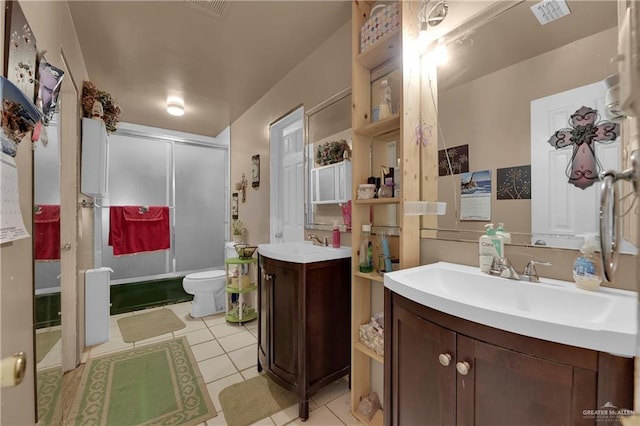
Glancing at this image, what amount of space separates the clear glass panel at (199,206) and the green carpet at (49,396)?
2.60 m

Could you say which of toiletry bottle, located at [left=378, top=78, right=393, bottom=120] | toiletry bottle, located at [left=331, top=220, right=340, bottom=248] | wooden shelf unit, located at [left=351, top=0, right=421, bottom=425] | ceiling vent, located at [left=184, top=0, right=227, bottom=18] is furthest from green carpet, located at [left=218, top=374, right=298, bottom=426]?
ceiling vent, located at [left=184, top=0, right=227, bottom=18]

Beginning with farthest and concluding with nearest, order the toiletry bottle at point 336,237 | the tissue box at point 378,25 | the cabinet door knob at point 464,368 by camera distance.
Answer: the toiletry bottle at point 336,237 < the tissue box at point 378,25 < the cabinet door knob at point 464,368

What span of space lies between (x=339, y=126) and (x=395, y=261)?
1.05 meters

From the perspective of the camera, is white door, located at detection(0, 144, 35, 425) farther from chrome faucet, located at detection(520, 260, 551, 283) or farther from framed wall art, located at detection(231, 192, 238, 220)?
framed wall art, located at detection(231, 192, 238, 220)

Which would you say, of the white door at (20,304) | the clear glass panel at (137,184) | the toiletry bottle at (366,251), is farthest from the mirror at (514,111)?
the clear glass panel at (137,184)

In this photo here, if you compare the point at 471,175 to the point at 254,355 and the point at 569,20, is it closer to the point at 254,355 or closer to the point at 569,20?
the point at 569,20

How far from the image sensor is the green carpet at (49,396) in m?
1.09

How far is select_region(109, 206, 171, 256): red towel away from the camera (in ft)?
11.2

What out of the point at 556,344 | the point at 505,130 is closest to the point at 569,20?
the point at 505,130

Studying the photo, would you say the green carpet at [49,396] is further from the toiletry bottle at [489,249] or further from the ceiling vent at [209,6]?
the ceiling vent at [209,6]

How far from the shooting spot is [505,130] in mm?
1109

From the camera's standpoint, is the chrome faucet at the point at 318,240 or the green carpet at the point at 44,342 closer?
the green carpet at the point at 44,342

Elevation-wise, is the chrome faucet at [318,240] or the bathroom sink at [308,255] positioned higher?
the chrome faucet at [318,240]

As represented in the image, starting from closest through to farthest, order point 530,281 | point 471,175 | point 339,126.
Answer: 1. point 530,281
2. point 471,175
3. point 339,126
